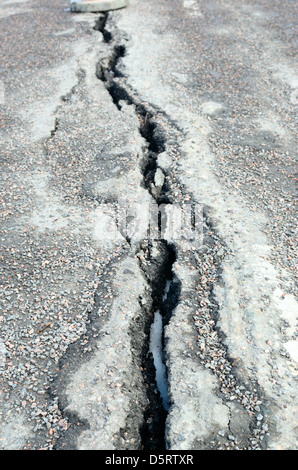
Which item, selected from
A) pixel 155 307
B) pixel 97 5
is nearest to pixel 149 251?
pixel 155 307

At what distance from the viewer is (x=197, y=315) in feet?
9.84

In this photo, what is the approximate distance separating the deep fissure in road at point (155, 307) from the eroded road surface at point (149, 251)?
0.01m

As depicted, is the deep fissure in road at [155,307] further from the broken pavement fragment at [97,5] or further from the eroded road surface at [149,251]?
the broken pavement fragment at [97,5]

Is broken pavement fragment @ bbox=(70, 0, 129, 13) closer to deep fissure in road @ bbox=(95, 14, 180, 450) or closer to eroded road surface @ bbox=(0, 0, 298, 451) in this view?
eroded road surface @ bbox=(0, 0, 298, 451)

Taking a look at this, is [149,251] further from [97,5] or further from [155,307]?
[97,5]

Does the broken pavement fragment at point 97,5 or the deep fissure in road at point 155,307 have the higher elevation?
the broken pavement fragment at point 97,5

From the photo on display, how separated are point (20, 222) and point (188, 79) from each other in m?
3.30

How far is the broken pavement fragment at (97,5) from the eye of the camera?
26.3 feet

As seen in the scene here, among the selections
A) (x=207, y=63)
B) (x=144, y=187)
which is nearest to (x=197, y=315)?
(x=144, y=187)

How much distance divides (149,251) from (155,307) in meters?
0.48

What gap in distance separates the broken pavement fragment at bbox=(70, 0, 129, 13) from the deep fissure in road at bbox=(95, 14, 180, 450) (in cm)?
417

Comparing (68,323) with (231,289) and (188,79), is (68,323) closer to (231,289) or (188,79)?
(231,289)

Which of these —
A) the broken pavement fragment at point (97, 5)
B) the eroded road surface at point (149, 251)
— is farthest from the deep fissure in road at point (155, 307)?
the broken pavement fragment at point (97, 5)

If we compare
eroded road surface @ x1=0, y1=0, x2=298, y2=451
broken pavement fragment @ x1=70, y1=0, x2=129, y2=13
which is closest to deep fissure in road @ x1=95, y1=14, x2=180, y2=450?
eroded road surface @ x1=0, y1=0, x2=298, y2=451
